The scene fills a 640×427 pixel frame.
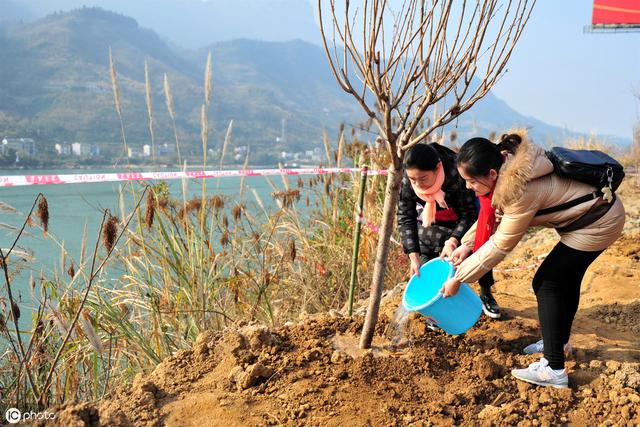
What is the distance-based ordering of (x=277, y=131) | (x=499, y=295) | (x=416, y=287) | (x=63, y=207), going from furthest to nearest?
(x=277, y=131)
(x=63, y=207)
(x=499, y=295)
(x=416, y=287)

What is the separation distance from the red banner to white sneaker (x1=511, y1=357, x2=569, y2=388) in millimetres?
16824

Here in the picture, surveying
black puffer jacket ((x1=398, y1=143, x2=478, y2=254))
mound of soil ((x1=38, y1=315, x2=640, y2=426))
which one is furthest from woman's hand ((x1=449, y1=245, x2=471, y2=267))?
mound of soil ((x1=38, y1=315, x2=640, y2=426))

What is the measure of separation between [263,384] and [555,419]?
4.39 feet

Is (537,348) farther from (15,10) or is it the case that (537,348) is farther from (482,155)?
(15,10)

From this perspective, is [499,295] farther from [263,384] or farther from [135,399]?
[135,399]

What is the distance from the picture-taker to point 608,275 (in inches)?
164

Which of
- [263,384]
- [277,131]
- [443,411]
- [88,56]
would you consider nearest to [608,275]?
[443,411]

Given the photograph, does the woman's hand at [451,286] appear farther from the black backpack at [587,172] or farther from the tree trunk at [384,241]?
the black backpack at [587,172]

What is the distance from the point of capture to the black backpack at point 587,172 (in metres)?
2.07

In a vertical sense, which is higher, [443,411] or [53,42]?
[53,42]

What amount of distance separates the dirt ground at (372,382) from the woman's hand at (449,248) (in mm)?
480

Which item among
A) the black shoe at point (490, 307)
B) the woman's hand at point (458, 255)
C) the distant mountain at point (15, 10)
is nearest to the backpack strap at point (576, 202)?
the woman's hand at point (458, 255)

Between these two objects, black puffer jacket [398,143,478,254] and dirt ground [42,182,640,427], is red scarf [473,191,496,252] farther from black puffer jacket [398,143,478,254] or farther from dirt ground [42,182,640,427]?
dirt ground [42,182,640,427]

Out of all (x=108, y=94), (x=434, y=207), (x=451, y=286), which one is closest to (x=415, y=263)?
(x=434, y=207)
